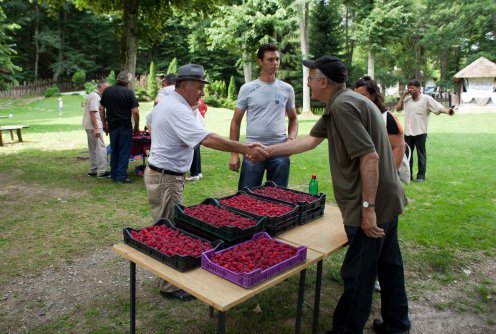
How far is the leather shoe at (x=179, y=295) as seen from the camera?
4074 millimetres

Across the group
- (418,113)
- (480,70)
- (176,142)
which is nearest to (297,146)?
(176,142)

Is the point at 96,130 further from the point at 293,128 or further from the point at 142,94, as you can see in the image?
the point at 142,94

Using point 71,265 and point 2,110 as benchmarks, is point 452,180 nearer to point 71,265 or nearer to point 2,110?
point 71,265

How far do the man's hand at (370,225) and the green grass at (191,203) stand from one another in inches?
Result: 49.9

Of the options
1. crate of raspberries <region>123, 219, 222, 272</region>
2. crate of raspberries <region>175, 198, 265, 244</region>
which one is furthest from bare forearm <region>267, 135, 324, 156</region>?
crate of raspberries <region>123, 219, 222, 272</region>

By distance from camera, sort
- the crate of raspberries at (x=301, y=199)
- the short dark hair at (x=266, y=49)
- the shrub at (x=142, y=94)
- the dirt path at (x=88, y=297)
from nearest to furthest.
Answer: the crate of raspberries at (x=301, y=199) → the dirt path at (x=88, y=297) → the short dark hair at (x=266, y=49) → the shrub at (x=142, y=94)

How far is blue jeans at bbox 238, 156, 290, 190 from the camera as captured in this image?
15.5 ft

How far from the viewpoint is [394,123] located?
13.6 ft

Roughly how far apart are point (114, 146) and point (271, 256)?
677cm

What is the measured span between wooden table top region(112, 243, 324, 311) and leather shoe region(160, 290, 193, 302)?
1.32 m

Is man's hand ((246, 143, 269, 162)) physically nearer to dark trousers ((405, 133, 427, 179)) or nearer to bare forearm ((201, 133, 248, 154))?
bare forearm ((201, 133, 248, 154))

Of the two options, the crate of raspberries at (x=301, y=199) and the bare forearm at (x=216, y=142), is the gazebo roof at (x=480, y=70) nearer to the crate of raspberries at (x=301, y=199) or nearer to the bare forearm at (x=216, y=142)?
the crate of raspberries at (x=301, y=199)

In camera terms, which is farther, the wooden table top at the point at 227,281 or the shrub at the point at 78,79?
the shrub at the point at 78,79

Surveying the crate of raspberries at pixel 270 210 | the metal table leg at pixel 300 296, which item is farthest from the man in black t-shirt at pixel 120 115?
the metal table leg at pixel 300 296
